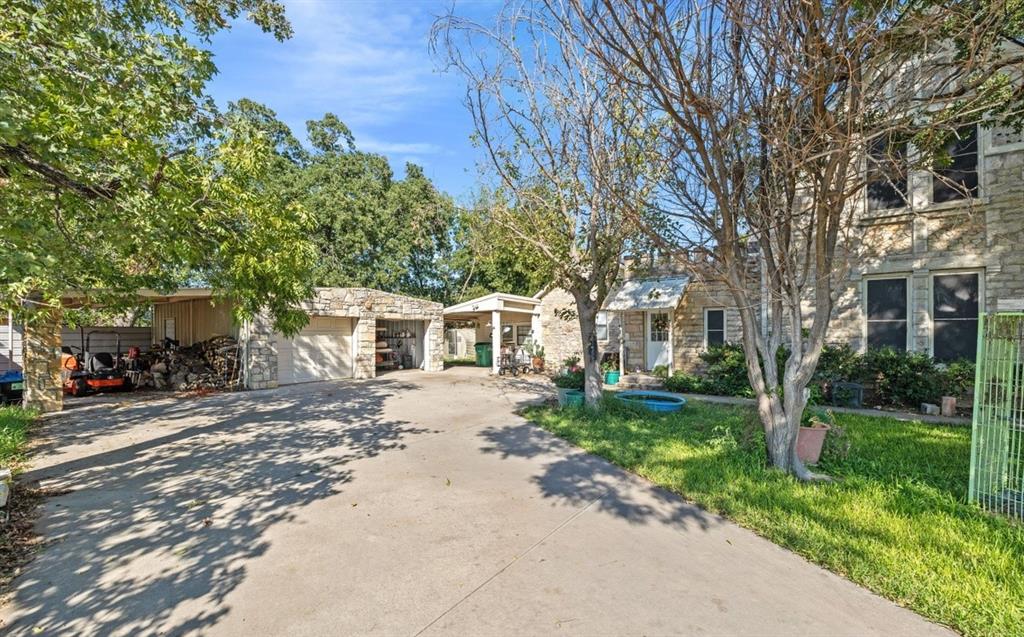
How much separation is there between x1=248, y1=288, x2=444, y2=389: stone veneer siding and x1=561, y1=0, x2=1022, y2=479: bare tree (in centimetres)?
1161

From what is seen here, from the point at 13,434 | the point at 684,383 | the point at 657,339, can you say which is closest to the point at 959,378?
the point at 684,383

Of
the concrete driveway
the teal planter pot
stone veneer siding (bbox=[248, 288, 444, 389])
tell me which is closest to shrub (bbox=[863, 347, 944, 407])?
the teal planter pot

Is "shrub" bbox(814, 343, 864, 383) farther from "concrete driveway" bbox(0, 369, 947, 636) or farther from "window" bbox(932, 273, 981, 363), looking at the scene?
"concrete driveway" bbox(0, 369, 947, 636)

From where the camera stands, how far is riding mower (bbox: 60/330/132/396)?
1214 centimetres

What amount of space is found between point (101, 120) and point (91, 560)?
3538 mm

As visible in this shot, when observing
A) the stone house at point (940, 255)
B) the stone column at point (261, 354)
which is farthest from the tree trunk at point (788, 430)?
the stone column at point (261, 354)

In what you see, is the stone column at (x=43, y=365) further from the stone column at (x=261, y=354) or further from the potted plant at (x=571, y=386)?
the potted plant at (x=571, y=386)

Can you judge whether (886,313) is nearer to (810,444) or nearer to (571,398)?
(810,444)

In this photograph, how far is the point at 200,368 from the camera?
1402 centimetres

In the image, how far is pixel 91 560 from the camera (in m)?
3.46

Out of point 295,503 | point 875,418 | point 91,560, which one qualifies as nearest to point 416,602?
point 295,503

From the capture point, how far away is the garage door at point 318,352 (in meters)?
14.5

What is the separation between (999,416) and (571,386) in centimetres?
740

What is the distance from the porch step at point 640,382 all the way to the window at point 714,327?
179cm
